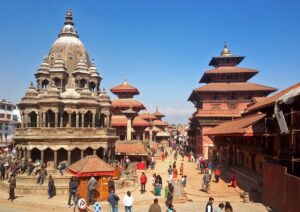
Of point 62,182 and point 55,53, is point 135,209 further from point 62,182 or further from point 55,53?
point 55,53

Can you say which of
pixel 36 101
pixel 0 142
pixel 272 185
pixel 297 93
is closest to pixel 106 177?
pixel 272 185

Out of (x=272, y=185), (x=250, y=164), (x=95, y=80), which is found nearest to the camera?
(x=272, y=185)

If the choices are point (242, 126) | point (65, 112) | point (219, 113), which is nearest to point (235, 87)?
point (219, 113)

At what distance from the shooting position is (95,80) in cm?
3375

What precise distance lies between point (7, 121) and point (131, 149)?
155ft

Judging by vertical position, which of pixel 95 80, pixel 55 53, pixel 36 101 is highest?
pixel 55 53

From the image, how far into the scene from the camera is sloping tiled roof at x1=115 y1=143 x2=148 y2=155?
33.7m

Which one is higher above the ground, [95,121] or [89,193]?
[95,121]

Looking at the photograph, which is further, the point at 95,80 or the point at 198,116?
the point at 198,116

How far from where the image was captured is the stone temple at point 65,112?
90.9ft

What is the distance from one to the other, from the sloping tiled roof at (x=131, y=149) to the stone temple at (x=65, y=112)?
3302 mm

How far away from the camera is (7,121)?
7031cm

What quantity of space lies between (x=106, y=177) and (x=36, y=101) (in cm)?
1569

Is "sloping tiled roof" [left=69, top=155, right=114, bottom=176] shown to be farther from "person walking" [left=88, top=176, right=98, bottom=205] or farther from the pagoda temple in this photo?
the pagoda temple
